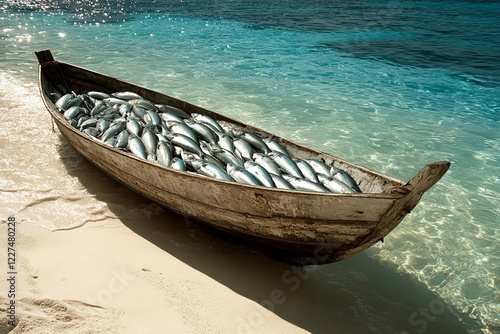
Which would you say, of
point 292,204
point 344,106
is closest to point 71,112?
point 292,204

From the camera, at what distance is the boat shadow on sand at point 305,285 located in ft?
12.7

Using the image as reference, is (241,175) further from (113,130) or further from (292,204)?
(113,130)

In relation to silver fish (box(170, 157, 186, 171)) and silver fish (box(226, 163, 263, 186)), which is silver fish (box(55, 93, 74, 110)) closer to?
silver fish (box(170, 157, 186, 171))

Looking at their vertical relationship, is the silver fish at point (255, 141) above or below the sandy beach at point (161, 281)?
above

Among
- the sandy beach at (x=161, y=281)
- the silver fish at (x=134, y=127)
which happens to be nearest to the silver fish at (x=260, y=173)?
the sandy beach at (x=161, y=281)

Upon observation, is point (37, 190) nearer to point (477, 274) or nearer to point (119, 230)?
point (119, 230)

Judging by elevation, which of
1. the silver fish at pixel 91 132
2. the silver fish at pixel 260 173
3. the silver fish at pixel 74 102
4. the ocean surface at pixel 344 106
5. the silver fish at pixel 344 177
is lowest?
the ocean surface at pixel 344 106

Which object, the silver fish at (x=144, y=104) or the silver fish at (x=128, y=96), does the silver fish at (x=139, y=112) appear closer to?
the silver fish at (x=144, y=104)

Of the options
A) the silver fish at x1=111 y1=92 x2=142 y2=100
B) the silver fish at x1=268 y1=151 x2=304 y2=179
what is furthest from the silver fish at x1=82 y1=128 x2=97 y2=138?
the silver fish at x1=268 y1=151 x2=304 y2=179

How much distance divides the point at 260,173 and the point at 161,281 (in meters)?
1.68

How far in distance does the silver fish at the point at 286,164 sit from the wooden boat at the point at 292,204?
42 cm

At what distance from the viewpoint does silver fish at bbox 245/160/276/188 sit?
13.6ft

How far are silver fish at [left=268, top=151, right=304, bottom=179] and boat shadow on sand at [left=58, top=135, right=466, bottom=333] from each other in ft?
3.40

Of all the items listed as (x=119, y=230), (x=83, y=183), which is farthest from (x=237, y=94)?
(x=119, y=230)
